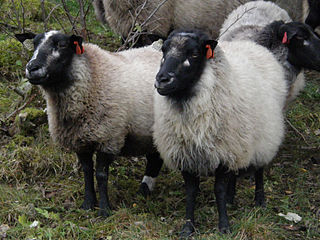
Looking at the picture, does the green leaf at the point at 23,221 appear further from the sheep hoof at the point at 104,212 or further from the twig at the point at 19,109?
the twig at the point at 19,109

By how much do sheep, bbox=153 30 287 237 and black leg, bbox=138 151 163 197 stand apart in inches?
39.2

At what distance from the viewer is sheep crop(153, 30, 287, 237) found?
12.9 feet

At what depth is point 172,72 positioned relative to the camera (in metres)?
3.85

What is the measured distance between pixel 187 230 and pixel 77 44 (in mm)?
1969

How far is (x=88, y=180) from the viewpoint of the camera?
479 cm

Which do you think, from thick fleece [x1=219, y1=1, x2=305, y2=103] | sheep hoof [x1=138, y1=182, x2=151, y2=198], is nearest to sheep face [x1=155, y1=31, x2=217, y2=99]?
sheep hoof [x1=138, y1=182, x2=151, y2=198]

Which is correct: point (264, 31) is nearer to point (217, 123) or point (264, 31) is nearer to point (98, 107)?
point (217, 123)

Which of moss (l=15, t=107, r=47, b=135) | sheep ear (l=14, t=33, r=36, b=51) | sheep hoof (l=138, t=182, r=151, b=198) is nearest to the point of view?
sheep ear (l=14, t=33, r=36, b=51)

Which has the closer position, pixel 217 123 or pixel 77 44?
pixel 217 123

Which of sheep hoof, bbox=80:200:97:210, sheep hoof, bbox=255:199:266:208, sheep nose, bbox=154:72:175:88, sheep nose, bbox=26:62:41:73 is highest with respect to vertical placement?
sheep nose, bbox=26:62:41:73

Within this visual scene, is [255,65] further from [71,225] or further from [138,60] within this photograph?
[71,225]

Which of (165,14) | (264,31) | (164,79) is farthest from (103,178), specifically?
(165,14)

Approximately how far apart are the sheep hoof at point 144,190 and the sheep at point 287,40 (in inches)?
76.4

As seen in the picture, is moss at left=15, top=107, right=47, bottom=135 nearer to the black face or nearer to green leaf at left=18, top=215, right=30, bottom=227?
green leaf at left=18, top=215, right=30, bottom=227
